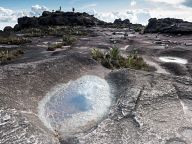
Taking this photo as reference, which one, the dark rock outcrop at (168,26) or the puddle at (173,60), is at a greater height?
the dark rock outcrop at (168,26)

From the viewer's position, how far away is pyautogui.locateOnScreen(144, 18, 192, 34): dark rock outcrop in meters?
86.6

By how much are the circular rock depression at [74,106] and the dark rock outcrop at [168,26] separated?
2594 inches

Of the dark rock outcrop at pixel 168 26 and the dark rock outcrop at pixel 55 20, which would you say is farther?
the dark rock outcrop at pixel 55 20

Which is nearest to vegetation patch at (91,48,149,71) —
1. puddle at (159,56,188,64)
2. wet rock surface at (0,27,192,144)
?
wet rock surface at (0,27,192,144)

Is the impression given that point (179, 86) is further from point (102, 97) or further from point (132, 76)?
point (102, 97)

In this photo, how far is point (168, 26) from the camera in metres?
96.2

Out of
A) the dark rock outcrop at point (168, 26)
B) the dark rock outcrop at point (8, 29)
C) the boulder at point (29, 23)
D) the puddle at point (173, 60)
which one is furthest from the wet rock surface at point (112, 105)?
the dark rock outcrop at point (8, 29)

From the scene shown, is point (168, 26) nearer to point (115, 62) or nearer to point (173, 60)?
point (173, 60)

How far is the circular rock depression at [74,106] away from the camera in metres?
18.7

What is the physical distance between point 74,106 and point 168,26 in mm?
79943

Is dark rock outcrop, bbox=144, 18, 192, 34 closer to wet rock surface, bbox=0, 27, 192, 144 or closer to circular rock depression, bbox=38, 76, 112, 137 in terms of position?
wet rock surface, bbox=0, 27, 192, 144

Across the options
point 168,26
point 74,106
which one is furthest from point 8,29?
point 74,106

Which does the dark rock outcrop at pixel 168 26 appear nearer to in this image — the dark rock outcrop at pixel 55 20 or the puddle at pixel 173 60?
the dark rock outcrop at pixel 55 20

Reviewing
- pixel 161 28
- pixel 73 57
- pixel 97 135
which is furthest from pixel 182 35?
pixel 97 135
